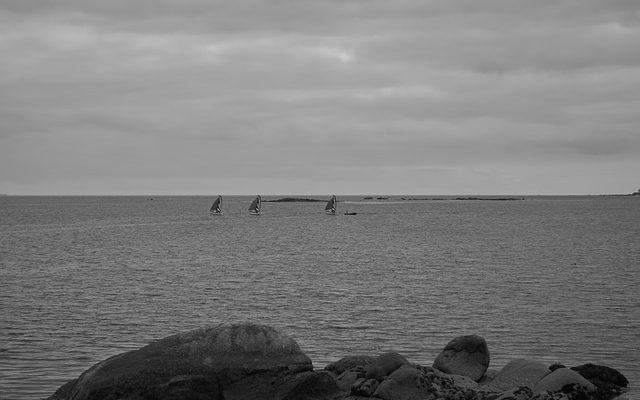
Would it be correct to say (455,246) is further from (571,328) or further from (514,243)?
(571,328)

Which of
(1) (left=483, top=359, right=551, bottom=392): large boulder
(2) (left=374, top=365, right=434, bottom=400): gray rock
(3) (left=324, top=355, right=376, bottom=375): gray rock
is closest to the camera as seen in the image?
(2) (left=374, top=365, right=434, bottom=400): gray rock

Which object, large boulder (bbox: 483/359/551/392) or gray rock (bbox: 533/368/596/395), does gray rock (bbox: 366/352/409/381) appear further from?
gray rock (bbox: 533/368/596/395)

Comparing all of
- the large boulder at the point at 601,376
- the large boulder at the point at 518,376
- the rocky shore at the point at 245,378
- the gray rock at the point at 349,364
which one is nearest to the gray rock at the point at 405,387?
the rocky shore at the point at 245,378

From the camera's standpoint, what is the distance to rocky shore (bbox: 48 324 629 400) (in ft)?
56.9

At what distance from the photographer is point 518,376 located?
21.5 metres

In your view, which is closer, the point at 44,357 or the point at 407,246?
the point at 44,357

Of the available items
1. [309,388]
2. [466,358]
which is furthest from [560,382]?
[309,388]

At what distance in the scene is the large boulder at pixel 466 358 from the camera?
22.6 metres

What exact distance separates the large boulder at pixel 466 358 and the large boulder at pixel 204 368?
19.5ft

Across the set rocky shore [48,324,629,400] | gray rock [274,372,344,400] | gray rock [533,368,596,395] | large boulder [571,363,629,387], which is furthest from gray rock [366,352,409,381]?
large boulder [571,363,629,387]

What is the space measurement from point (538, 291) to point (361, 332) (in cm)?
1864

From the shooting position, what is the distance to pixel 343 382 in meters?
21.6

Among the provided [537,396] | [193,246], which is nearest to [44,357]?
[537,396]

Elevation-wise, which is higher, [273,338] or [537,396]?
[273,338]
